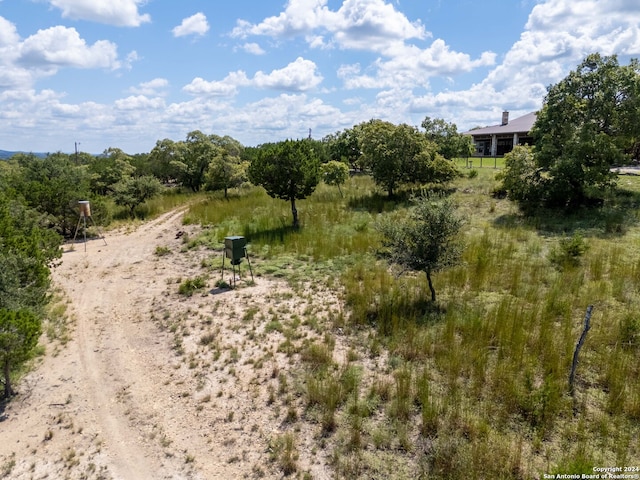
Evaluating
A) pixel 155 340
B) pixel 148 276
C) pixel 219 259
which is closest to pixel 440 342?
pixel 155 340

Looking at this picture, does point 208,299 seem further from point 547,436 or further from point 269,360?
point 547,436

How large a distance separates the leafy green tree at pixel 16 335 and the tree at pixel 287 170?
1149 centimetres

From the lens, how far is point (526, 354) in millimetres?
6809

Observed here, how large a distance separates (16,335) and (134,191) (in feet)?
65.5

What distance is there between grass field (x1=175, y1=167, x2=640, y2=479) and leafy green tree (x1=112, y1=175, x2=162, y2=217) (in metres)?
13.5

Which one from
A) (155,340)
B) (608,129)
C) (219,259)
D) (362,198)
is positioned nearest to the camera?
(155,340)

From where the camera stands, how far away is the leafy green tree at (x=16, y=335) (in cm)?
569

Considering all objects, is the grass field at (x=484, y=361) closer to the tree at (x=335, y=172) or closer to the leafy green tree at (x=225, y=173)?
the tree at (x=335, y=172)

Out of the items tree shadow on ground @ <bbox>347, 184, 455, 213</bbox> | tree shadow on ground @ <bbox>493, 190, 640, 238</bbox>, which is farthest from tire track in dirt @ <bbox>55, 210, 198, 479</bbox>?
tree shadow on ground @ <bbox>493, 190, 640, 238</bbox>

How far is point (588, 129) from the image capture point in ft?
51.8

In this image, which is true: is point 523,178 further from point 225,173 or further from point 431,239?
point 225,173

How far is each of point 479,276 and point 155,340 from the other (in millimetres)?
8341

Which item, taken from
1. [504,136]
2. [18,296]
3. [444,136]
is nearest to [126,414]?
[18,296]

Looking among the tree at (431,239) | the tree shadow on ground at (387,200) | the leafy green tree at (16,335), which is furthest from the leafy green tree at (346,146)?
the leafy green tree at (16,335)
